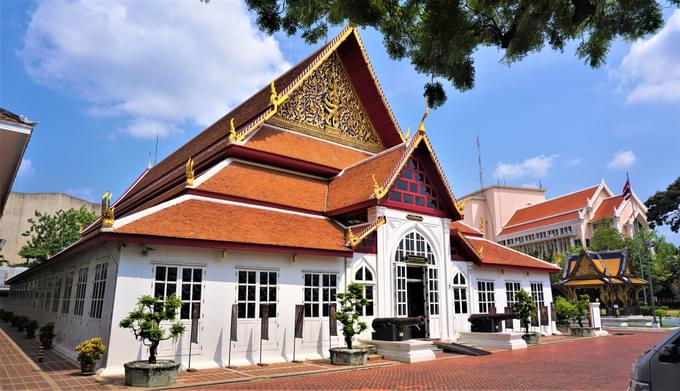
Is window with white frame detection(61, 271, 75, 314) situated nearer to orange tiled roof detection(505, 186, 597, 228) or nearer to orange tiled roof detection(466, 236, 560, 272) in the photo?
orange tiled roof detection(466, 236, 560, 272)

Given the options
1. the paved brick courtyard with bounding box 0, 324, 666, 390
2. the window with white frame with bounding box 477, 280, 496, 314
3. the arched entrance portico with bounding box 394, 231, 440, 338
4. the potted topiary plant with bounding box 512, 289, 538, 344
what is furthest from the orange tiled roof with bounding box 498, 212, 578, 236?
the paved brick courtyard with bounding box 0, 324, 666, 390

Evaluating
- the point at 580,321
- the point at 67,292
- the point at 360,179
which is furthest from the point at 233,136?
the point at 580,321

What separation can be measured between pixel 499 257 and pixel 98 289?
14091 mm

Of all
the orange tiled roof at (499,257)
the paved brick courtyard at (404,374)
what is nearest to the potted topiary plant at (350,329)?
the paved brick courtyard at (404,374)

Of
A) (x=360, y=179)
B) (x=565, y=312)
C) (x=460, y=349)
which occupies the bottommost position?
(x=460, y=349)

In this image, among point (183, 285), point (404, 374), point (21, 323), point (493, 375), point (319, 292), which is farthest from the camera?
point (21, 323)

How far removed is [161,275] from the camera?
402 inches

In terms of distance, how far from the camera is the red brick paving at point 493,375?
838 centimetres

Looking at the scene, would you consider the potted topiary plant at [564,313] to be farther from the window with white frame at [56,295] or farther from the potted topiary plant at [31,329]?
the potted topiary plant at [31,329]

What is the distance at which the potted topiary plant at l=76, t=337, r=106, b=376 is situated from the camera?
29.4 ft

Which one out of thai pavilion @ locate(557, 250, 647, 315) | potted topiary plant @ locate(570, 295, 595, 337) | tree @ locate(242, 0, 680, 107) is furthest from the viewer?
thai pavilion @ locate(557, 250, 647, 315)

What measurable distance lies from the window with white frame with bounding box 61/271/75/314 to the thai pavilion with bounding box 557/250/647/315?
94.5 ft

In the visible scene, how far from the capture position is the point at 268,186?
14.5 meters

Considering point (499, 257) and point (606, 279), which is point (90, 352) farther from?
point (606, 279)
